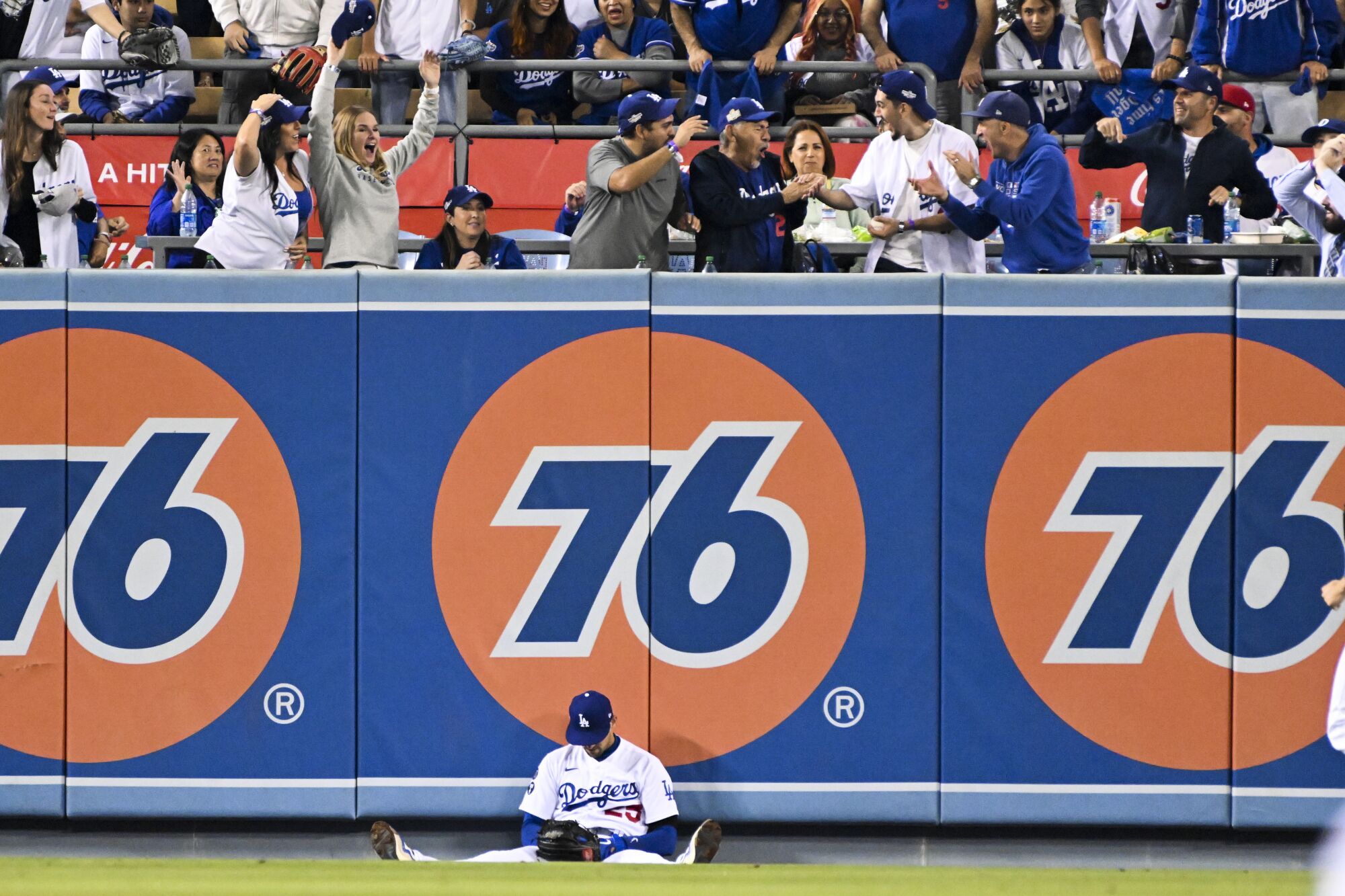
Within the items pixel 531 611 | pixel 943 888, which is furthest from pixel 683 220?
pixel 943 888

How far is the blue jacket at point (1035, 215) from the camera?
853 cm

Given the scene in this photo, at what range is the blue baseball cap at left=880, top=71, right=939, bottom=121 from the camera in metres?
9.40

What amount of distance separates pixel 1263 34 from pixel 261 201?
8.01 metres

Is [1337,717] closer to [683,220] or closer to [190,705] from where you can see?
[683,220]

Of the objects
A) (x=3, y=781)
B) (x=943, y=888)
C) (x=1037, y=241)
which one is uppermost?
(x=1037, y=241)

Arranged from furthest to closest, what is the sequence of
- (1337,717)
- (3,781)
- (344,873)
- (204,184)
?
1. (204,184)
2. (3,781)
3. (1337,717)
4. (344,873)

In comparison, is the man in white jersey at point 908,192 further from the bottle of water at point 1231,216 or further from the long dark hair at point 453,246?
the long dark hair at point 453,246

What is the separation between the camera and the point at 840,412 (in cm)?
767

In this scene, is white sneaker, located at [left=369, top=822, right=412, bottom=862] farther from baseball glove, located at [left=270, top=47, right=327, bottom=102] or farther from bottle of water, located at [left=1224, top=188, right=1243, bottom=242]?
baseball glove, located at [left=270, top=47, right=327, bottom=102]

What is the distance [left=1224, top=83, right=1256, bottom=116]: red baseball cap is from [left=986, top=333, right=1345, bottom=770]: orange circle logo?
154 inches

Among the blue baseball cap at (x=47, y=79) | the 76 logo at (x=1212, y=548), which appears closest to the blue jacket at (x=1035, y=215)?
the 76 logo at (x=1212, y=548)

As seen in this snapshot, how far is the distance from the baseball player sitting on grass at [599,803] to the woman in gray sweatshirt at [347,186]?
297 centimetres

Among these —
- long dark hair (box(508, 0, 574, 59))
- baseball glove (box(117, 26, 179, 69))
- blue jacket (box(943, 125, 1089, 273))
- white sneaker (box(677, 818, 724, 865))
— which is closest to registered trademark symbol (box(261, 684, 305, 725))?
white sneaker (box(677, 818, 724, 865))

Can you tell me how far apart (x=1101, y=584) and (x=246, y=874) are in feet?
19.5
